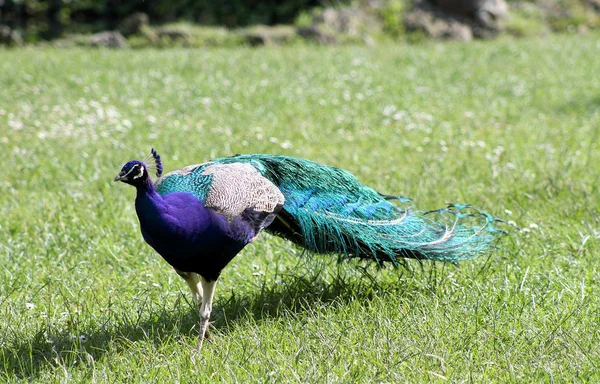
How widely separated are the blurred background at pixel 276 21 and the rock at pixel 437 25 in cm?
2

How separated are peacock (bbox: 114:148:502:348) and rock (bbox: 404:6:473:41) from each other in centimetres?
897

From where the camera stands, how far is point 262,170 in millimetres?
3635

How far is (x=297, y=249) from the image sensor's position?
4.25 metres

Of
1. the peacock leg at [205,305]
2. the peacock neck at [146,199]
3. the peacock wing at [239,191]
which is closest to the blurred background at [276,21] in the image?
the peacock wing at [239,191]

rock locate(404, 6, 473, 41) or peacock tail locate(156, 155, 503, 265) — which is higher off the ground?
peacock tail locate(156, 155, 503, 265)

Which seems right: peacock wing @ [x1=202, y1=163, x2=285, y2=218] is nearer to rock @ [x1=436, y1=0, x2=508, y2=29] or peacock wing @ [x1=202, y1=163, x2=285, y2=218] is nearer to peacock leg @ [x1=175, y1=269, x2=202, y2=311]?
peacock leg @ [x1=175, y1=269, x2=202, y2=311]

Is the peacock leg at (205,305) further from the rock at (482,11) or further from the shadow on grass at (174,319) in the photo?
the rock at (482,11)

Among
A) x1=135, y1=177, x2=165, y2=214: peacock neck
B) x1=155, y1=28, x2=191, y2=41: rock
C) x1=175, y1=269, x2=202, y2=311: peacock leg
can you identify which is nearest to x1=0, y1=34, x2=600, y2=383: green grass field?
x1=175, y1=269, x2=202, y2=311: peacock leg

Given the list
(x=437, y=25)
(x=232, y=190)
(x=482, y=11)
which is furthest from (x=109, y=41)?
(x=232, y=190)

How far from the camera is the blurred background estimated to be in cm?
1245

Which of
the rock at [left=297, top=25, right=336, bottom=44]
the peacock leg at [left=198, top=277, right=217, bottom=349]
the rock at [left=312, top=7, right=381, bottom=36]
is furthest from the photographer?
the rock at [left=312, top=7, right=381, bottom=36]

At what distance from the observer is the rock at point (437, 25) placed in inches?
493

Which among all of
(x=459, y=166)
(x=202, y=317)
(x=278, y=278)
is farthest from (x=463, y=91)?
(x=202, y=317)

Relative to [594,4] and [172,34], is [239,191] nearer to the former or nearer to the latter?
[172,34]
